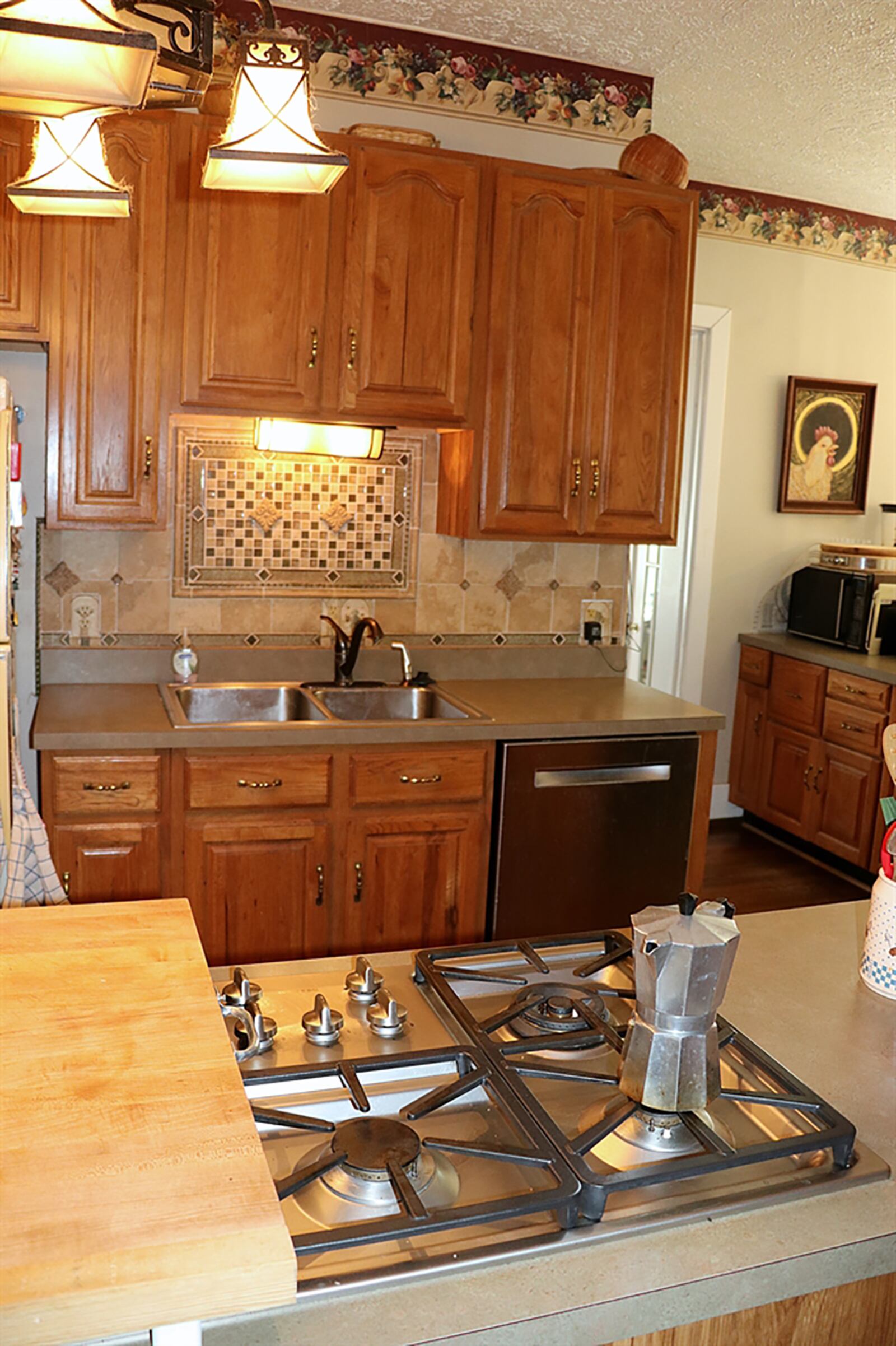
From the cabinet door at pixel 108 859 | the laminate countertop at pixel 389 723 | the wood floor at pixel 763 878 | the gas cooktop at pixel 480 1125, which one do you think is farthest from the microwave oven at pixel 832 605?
the gas cooktop at pixel 480 1125

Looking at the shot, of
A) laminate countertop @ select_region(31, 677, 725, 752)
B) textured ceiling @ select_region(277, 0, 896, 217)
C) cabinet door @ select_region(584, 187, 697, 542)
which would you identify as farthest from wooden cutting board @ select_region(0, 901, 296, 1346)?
textured ceiling @ select_region(277, 0, 896, 217)

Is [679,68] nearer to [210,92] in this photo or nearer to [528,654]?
[210,92]

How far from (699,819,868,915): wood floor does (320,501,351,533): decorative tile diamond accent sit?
197 centimetres

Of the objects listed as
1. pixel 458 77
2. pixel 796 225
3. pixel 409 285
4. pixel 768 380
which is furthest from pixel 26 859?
pixel 796 225

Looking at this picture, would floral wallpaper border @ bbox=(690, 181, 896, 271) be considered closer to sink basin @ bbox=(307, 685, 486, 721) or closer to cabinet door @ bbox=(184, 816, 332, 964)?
sink basin @ bbox=(307, 685, 486, 721)

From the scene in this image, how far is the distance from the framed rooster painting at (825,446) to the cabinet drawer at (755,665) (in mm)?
680

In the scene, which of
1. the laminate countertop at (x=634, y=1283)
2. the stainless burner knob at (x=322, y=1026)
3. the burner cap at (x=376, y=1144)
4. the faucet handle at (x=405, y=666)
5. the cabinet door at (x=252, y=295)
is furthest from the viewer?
the faucet handle at (x=405, y=666)

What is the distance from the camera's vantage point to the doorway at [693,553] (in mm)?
5180

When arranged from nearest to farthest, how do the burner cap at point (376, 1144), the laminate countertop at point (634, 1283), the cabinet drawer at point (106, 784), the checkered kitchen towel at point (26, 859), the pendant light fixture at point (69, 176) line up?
1. the laminate countertop at point (634, 1283)
2. the burner cap at point (376, 1144)
3. the pendant light fixture at point (69, 176)
4. the checkered kitchen towel at point (26, 859)
5. the cabinet drawer at point (106, 784)

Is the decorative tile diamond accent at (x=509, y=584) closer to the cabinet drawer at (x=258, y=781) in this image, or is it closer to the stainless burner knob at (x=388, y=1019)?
the cabinet drawer at (x=258, y=781)

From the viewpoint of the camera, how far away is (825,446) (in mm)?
5488

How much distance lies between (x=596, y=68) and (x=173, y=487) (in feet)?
6.09

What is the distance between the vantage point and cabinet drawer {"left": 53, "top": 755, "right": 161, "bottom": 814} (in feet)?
9.20

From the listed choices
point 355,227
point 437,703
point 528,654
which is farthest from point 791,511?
point 355,227
